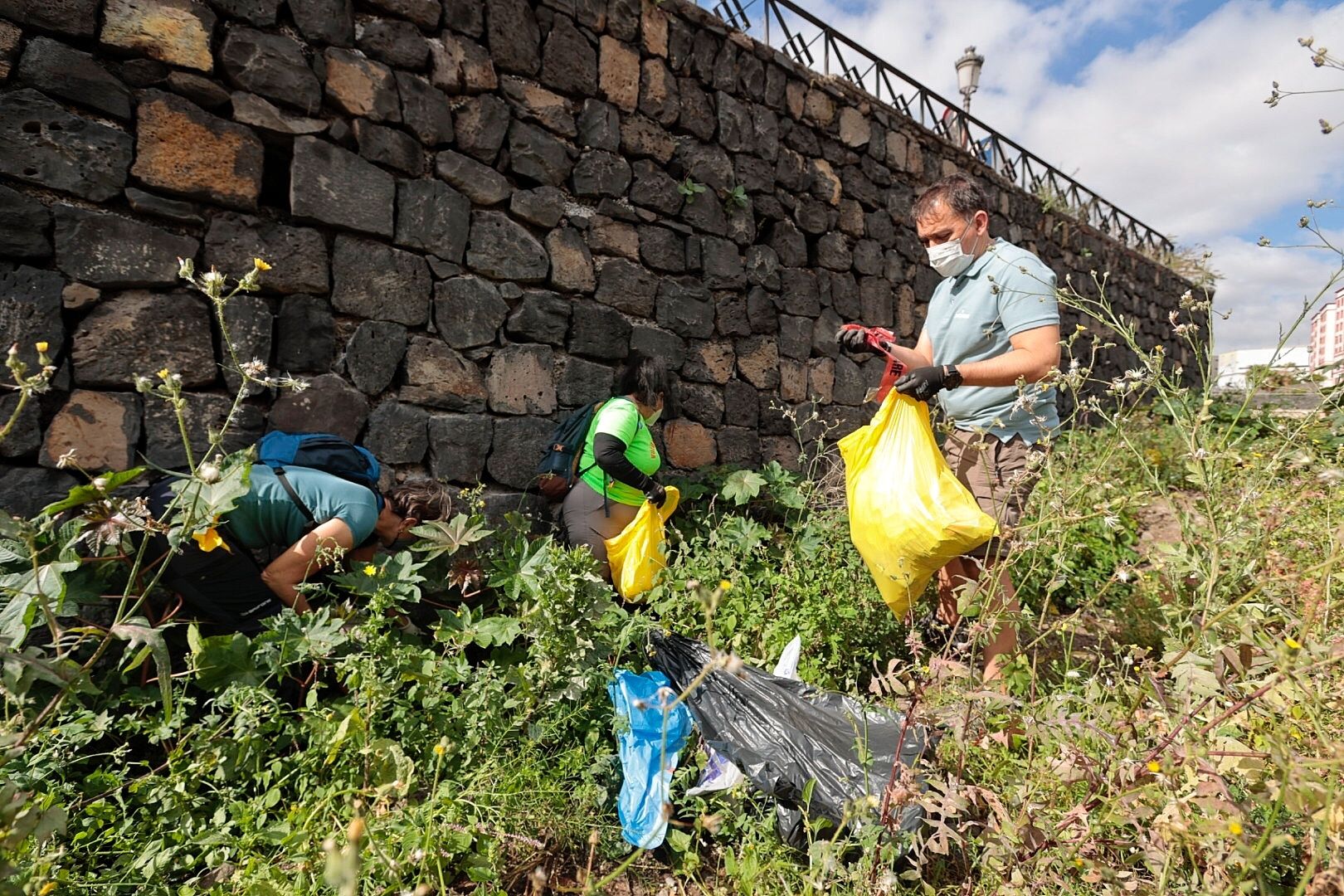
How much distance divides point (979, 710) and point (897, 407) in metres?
1.01

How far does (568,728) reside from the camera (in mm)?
2061

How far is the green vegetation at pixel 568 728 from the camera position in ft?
3.99

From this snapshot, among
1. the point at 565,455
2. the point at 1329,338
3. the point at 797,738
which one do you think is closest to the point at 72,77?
the point at 565,455

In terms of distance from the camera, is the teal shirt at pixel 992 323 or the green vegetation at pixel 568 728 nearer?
the green vegetation at pixel 568 728

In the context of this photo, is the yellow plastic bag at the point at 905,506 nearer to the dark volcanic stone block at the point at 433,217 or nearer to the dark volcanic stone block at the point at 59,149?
the dark volcanic stone block at the point at 433,217

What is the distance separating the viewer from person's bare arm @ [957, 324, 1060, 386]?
7.06 ft

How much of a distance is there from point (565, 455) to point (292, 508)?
114 centimetres

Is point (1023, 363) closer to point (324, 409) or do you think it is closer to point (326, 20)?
point (324, 409)

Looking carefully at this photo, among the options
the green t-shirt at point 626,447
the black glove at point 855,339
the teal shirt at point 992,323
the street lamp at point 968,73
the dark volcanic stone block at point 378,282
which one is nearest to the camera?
the teal shirt at point 992,323

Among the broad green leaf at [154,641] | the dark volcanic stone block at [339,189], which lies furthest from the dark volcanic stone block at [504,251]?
the broad green leaf at [154,641]

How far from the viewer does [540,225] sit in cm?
326

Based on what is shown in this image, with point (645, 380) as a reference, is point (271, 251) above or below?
above

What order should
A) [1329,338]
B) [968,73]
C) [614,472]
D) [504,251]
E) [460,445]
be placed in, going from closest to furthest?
[1329,338]
[614,472]
[460,445]
[504,251]
[968,73]

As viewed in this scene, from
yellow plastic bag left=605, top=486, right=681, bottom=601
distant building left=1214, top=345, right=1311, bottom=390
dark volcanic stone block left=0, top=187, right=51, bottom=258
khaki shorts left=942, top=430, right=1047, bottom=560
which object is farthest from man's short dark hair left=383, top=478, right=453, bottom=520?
distant building left=1214, top=345, right=1311, bottom=390
